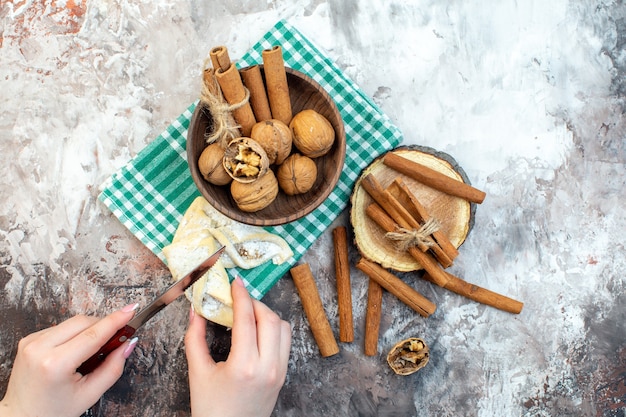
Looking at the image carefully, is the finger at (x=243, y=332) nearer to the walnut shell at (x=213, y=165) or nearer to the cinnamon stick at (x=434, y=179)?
the walnut shell at (x=213, y=165)

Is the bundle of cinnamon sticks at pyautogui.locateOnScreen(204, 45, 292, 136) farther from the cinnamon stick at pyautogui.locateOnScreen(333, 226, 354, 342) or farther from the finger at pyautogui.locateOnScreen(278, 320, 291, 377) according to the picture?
the finger at pyautogui.locateOnScreen(278, 320, 291, 377)

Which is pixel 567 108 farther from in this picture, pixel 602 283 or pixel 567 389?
pixel 567 389

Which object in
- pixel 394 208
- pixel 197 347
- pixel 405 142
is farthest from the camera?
pixel 405 142

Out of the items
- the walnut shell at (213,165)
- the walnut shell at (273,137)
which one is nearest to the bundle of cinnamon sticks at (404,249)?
the walnut shell at (273,137)

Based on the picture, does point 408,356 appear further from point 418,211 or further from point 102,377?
point 102,377

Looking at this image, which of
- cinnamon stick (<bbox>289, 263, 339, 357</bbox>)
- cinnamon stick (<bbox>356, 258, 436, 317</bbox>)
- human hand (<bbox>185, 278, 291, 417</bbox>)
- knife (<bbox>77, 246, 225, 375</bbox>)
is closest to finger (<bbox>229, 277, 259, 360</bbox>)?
human hand (<bbox>185, 278, 291, 417</bbox>)

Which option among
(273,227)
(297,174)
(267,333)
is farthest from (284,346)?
(297,174)
